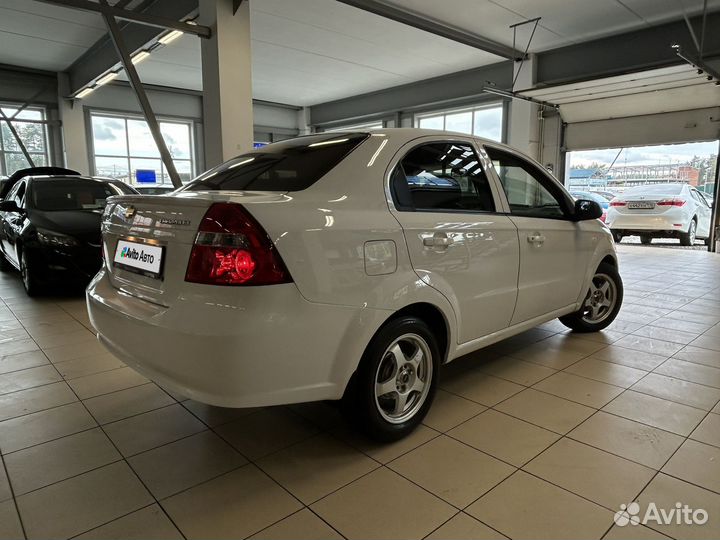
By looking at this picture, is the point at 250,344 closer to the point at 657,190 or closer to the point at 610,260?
the point at 610,260

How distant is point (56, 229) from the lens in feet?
15.8

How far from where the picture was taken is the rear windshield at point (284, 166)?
2014mm

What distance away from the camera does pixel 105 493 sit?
178 cm

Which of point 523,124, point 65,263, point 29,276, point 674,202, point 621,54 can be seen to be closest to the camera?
point 65,263

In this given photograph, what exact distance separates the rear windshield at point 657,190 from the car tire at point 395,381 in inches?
386

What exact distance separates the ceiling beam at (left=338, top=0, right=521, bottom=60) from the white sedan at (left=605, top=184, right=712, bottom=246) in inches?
155

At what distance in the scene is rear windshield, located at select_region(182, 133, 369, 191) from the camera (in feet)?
6.61

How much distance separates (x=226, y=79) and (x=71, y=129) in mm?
9273

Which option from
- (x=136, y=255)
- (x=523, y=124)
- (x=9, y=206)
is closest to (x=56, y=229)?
(x=9, y=206)

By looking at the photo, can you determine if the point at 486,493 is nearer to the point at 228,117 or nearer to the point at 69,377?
the point at 69,377

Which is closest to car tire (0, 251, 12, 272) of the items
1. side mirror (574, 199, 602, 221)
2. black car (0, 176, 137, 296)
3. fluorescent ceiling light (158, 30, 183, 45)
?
black car (0, 176, 137, 296)

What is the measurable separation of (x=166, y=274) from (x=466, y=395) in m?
1.74

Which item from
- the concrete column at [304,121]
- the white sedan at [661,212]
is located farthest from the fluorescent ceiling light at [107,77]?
the white sedan at [661,212]

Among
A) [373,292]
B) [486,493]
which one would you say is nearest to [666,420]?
[486,493]
